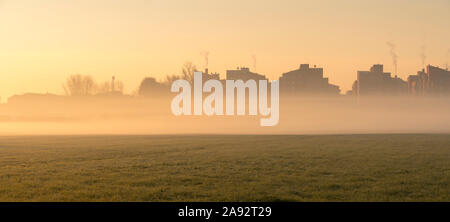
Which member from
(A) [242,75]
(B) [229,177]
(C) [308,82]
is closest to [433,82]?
(C) [308,82]

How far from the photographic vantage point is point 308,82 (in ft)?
635

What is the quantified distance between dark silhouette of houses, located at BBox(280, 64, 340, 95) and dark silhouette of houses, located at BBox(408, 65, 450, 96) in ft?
122

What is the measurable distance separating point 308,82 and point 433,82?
53.6 metres

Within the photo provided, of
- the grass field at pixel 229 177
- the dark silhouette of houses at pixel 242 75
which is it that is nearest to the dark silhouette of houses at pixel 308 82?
the dark silhouette of houses at pixel 242 75

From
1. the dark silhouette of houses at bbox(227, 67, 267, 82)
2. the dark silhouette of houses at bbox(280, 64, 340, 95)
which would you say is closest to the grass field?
the dark silhouette of houses at bbox(227, 67, 267, 82)

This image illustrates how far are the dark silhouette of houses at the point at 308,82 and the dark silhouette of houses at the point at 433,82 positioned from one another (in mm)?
37279

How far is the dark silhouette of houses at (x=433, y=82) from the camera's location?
606ft

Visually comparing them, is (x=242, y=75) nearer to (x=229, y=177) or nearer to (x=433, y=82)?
(x=433, y=82)

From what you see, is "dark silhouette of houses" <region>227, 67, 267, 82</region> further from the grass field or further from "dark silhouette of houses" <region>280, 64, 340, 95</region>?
the grass field

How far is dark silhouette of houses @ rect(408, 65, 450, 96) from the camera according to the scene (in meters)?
185

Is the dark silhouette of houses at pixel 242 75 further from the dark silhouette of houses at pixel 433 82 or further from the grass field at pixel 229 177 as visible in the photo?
the grass field at pixel 229 177
